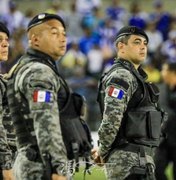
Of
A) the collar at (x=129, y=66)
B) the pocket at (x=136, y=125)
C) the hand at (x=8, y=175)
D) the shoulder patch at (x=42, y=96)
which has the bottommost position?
the hand at (x=8, y=175)

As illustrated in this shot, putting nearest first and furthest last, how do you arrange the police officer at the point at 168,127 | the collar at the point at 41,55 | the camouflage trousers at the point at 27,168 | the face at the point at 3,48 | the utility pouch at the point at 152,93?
the camouflage trousers at the point at 27,168 → the collar at the point at 41,55 → the utility pouch at the point at 152,93 → the face at the point at 3,48 → the police officer at the point at 168,127

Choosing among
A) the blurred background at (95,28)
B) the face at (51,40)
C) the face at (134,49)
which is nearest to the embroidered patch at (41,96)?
the face at (51,40)

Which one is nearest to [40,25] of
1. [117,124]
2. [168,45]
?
[117,124]

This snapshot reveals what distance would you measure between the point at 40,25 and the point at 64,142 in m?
1.05

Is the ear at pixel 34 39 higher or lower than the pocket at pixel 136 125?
higher

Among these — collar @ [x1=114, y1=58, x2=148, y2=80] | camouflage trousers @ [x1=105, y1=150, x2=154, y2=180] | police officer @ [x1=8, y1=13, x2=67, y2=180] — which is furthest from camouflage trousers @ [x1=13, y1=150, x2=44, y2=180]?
collar @ [x1=114, y1=58, x2=148, y2=80]

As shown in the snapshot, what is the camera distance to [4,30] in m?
8.29

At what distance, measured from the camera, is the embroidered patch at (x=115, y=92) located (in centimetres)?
746

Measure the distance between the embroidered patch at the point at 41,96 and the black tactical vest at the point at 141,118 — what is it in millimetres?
1658

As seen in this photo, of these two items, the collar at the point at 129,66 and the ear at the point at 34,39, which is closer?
the ear at the point at 34,39

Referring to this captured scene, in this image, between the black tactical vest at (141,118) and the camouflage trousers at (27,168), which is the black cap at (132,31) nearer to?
the black tactical vest at (141,118)

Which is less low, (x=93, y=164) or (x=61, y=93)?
(x=61, y=93)

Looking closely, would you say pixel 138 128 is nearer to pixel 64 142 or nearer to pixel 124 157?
pixel 124 157

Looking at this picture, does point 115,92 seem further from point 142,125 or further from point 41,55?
point 41,55
